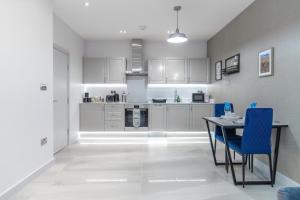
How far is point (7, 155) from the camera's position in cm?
268

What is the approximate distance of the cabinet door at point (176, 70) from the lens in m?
6.75

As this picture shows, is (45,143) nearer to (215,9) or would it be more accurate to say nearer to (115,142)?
(115,142)

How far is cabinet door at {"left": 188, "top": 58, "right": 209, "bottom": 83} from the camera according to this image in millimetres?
6754

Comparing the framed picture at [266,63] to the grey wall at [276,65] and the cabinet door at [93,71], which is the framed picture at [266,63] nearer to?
the grey wall at [276,65]

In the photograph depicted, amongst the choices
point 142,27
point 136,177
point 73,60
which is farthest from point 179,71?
point 136,177

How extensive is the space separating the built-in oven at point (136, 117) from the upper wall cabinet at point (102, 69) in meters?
0.93

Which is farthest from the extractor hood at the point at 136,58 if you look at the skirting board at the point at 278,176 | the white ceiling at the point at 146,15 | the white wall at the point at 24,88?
the skirting board at the point at 278,176

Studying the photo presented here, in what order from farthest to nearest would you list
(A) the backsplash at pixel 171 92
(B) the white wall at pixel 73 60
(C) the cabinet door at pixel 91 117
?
(A) the backsplash at pixel 171 92
(C) the cabinet door at pixel 91 117
(B) the white wall at pixel 73 60

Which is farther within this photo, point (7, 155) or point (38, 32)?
point (38, 32)

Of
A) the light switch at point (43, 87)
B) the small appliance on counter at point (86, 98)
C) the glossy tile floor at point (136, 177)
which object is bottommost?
the glossy tile floor at point (136, 177)

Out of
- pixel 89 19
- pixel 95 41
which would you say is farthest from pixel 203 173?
pixel 95 41

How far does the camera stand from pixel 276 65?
130 inches

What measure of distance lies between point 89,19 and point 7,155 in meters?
3.32

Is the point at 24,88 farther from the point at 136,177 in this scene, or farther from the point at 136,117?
the point at 136,117
